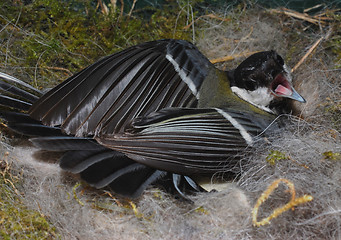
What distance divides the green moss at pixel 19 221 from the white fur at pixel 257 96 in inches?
36.4

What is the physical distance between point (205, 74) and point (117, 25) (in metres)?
0.62

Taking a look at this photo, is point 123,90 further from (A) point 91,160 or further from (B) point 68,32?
(B) point 68,32

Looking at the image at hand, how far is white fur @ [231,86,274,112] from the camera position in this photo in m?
1.83

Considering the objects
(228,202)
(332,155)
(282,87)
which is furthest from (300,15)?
(228,202)

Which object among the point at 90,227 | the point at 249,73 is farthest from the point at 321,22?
the point at 90,227

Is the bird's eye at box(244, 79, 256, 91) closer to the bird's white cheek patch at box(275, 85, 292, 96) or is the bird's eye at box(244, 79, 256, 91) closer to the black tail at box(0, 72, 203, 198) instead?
the bird's white cheek patch at box(275, 85, 292, 96)

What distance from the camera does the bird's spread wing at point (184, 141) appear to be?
146cm

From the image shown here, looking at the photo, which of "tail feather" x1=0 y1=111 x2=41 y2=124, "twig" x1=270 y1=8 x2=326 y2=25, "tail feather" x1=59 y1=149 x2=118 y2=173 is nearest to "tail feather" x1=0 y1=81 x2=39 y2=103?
"tail feather" x1=0 y1=111 x2=41 y2=124

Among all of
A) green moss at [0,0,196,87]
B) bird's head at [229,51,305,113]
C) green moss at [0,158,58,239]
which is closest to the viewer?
green moss at [0,158,58,239]

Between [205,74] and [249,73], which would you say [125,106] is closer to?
[205,74]

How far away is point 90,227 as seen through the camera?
4.71 ft

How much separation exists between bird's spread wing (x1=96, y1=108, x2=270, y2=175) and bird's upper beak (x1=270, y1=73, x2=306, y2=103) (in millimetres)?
331

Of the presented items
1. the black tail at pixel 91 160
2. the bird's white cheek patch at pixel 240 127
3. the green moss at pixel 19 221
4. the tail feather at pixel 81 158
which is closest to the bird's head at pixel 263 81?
the bird's white cheek patch at pixel 240 127

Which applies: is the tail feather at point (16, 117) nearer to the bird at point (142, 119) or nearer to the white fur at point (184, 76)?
the bird at point (142, 119)
